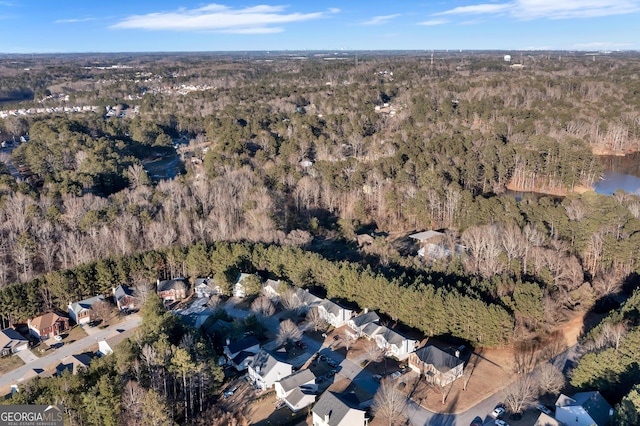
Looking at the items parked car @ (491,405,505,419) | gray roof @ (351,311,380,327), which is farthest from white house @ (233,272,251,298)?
parked car @ (491,405,505,419)

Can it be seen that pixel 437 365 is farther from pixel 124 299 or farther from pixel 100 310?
pixel 100 310

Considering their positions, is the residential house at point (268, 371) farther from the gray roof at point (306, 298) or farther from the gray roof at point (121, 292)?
the gray roof at point (121, 292)

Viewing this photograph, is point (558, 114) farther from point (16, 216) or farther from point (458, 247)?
point (16, 216)

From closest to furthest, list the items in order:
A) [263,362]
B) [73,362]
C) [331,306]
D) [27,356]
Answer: [263,362], [73,362], [27,356], [331,306]

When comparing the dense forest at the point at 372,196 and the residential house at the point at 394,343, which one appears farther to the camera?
the dense forest at the point at 372,196

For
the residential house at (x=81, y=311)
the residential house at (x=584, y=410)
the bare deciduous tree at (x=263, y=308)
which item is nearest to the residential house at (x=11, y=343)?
the residential house at (x=81, y=311)

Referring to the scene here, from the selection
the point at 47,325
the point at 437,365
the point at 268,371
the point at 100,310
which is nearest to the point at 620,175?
the point at 437,365

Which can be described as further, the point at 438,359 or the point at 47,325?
the point at 47,325
